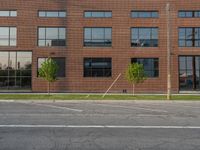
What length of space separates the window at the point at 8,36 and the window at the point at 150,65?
14052 millimetres

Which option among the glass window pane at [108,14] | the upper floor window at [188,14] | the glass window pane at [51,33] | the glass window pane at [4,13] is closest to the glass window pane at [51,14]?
the glass window pane at [51,33]

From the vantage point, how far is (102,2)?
42.4 m

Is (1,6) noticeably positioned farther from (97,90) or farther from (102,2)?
(97,90)

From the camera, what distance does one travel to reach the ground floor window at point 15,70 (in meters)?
41.4

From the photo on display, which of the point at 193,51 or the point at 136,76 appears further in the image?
the point at 193,51

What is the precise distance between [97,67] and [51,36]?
21.3 ft

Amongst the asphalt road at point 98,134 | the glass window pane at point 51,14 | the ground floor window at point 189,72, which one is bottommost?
the asphalt road at point 98,134

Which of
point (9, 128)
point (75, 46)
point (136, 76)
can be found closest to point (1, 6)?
A: point (75, 46)

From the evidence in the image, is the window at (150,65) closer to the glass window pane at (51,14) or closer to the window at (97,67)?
the window at (97,67)

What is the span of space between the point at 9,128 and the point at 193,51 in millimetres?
33915

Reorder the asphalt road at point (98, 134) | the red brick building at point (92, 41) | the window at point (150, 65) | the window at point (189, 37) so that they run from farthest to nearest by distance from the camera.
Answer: the window at point (189, 37), the window at point (150, 65), the red brick building at point (92, 41), the asphalt road at point (98, 134)

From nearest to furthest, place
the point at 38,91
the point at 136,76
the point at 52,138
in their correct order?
the point at 52,138 → the point at 136,76 → the point at 38,91

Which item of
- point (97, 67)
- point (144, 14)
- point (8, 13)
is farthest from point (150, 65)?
point (8, 13)

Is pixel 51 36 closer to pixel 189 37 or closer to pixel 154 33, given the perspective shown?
pixel 154 33
